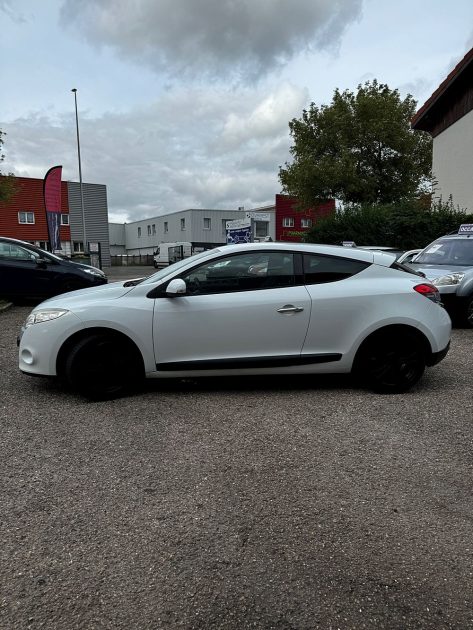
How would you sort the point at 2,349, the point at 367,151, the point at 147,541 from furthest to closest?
the point at 367,151 → the point at 2,349 → the point at 147,541

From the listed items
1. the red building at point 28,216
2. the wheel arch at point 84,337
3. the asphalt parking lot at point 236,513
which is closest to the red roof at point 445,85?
the asphalt parking lot at point 236,513

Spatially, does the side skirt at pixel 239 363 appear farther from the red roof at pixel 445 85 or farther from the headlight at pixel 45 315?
the red roof at pixel 445 85

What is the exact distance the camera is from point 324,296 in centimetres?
470

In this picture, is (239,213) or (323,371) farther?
(239,213)

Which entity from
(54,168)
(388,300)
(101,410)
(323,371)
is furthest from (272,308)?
(54,168)

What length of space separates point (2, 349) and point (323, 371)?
15.3ft

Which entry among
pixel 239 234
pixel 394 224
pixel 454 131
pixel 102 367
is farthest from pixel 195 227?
pixel 102 367

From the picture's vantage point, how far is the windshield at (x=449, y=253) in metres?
8.96

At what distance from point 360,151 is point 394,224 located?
1217cm

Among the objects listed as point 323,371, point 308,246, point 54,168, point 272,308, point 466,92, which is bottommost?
point 323,371

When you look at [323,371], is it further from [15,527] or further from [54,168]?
[54,168]

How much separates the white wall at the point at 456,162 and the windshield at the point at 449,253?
10921 millimetres

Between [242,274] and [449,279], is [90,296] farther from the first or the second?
[449,279]

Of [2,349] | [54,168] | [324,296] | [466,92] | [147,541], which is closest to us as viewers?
[147,541]
